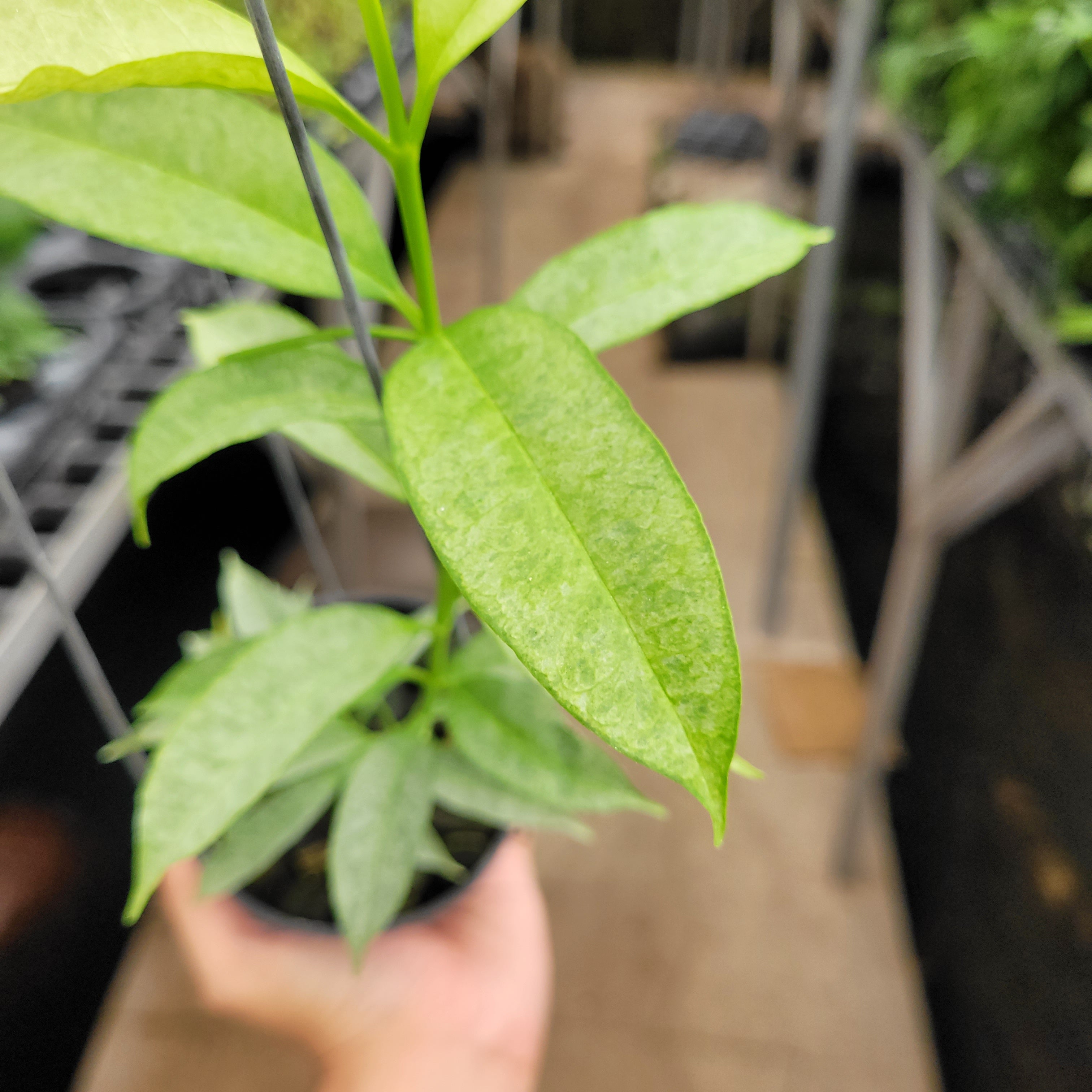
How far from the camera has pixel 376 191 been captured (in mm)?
947

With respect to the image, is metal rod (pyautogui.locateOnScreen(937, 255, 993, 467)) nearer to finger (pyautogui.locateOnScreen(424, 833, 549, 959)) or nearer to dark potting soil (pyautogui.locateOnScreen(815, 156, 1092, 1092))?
dark potting soil (pyautogui.locateOnScreen(815, 156, 1092, 1092))

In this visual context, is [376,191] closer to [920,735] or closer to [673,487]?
[673,487]

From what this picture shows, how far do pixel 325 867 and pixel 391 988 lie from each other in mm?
118

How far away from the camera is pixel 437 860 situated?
55 cm

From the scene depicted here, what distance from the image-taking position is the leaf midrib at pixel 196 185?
1.03ft

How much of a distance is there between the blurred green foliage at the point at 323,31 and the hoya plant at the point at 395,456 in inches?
27.4

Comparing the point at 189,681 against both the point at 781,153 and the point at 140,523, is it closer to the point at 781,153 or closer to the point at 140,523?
the point at 140,523

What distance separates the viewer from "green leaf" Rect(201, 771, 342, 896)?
47cm

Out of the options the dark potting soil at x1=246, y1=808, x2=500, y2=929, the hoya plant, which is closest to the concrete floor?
the dark potting soil at x1=246, y1=808, x2=500, y2=929

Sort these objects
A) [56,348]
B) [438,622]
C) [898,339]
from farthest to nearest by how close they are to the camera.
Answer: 1. [898,339]
2. [56,348]
3. [438,622]

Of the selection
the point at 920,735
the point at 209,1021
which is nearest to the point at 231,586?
the point at 209,1021

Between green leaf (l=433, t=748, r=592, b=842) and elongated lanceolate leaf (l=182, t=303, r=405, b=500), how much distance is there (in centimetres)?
18

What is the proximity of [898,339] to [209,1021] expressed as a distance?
1.75 meters

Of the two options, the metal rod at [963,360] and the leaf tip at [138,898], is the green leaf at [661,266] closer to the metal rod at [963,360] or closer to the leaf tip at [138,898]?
the leaf tip at [138,898]
